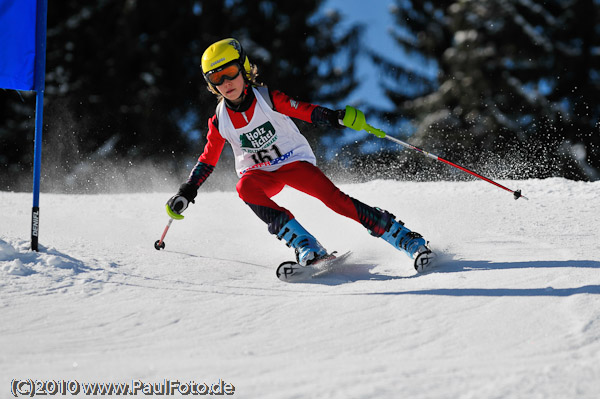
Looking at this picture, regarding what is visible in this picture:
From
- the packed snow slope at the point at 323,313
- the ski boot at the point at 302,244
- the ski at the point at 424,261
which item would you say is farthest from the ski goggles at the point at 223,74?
the ski at the point at 424,261

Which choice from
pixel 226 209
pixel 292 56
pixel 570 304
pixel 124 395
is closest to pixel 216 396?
pixel 124 395

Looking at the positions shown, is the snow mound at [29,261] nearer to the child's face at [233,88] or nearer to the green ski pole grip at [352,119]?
the child's face at [233,88]

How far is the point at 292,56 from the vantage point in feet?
62.4

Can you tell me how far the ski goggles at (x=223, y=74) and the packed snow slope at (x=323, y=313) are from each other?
1.08 m

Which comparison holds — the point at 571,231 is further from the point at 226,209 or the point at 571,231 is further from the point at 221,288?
the point at 226,209

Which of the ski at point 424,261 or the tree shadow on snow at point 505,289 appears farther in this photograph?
the ski at point 424,261

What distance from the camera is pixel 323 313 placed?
8.25 ft

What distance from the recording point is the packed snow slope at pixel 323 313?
1.92 metres

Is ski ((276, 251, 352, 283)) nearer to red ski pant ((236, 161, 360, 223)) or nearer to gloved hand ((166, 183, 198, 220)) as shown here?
red ski pant ((236, 161, 360, 223))

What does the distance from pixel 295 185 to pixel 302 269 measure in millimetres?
620

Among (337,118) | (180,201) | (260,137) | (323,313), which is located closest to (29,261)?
(180,201)

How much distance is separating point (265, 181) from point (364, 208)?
0.64 m

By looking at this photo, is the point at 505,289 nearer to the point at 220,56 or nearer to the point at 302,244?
the point at 302,244

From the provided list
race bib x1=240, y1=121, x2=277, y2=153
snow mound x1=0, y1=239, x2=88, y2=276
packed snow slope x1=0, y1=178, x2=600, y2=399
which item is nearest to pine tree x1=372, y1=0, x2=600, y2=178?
packed snow slope x1=0, y1=178, x2=600, y2=399
